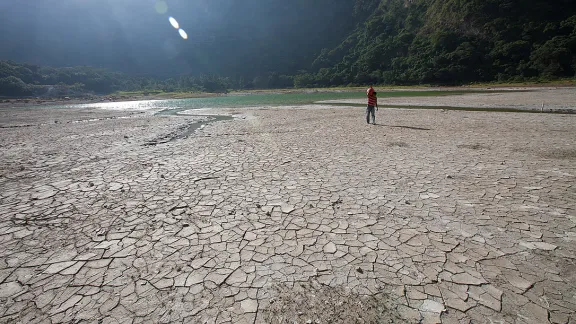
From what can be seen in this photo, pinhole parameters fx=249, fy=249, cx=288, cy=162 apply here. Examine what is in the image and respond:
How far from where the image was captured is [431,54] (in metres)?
96.4

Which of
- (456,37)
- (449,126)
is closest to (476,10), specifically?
(456,37)

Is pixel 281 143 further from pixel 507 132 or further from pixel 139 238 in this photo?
pixel 507 132

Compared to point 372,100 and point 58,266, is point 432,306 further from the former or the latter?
point 372,100

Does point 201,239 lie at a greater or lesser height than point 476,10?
lesser

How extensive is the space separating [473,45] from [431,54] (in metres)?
13.1

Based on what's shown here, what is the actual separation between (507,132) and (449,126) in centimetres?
263

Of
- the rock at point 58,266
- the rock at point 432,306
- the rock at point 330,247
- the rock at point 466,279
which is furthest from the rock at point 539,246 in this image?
the rock at point 58,266

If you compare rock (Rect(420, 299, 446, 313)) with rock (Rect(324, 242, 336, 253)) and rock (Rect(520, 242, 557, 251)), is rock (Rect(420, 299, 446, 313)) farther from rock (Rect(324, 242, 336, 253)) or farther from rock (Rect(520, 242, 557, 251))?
rock (Rect(520, 242, 557, 251))

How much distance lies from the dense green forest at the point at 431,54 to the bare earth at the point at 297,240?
83.1m

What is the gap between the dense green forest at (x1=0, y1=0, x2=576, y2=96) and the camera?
73750mm

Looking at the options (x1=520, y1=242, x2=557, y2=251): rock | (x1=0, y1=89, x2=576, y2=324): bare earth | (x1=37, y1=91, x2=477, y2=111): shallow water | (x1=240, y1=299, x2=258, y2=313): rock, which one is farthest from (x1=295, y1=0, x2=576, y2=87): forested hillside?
(x1=240, y1=299, x2=258, y2=313): rock

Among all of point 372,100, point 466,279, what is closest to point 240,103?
point 372,100

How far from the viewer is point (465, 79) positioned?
262ft

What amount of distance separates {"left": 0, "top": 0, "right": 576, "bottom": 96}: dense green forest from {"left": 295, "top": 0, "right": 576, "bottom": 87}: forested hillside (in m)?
0.23
